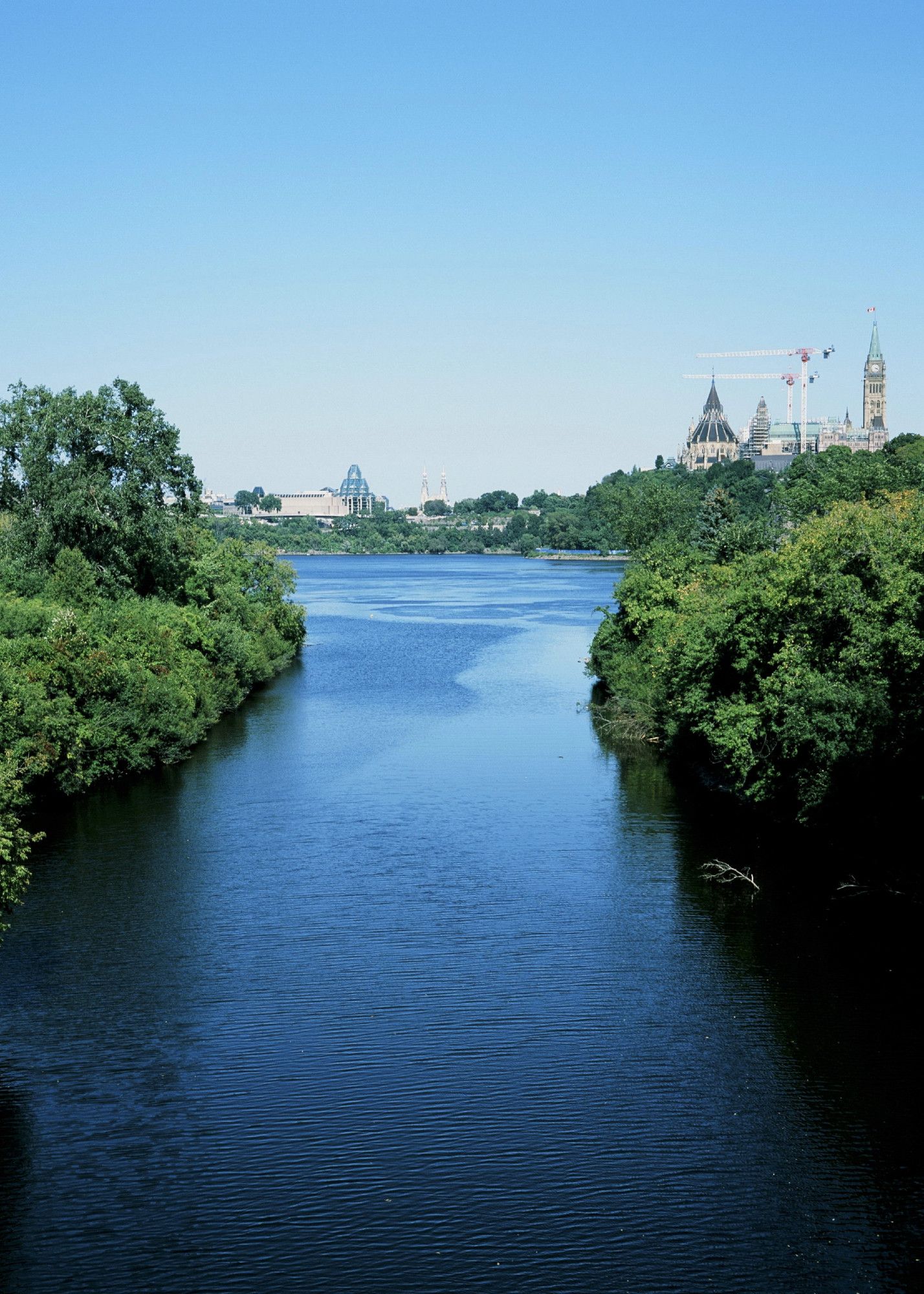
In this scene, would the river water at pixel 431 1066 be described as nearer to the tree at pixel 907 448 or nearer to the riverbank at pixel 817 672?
the riverbank at pixel 817 672

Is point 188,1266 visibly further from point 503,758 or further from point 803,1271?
point 503,758

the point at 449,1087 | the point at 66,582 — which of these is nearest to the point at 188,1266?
the point at 449,1087

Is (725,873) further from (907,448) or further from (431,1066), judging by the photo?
(907,448)

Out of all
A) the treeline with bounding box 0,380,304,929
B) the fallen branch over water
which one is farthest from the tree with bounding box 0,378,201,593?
the fallen branch over water

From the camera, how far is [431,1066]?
2047 cm

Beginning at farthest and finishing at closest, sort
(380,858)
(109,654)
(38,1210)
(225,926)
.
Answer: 1. (109,654)
2. (380,858)
3. (225,926)
4. (38,1210)

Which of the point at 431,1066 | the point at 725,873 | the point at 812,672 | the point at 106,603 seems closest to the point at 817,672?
the point at 812,672

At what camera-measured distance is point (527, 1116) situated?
18.9m

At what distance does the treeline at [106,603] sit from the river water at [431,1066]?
9.33 ft

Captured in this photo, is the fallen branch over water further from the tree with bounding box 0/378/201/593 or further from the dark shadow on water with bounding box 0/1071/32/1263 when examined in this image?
the tree with bounding box 0/378/201/593

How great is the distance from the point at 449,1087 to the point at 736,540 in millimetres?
41689

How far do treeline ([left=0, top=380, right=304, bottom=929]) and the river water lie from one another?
2845mm

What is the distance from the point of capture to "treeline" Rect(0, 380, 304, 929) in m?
37.8

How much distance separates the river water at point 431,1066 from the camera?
52.5ft
